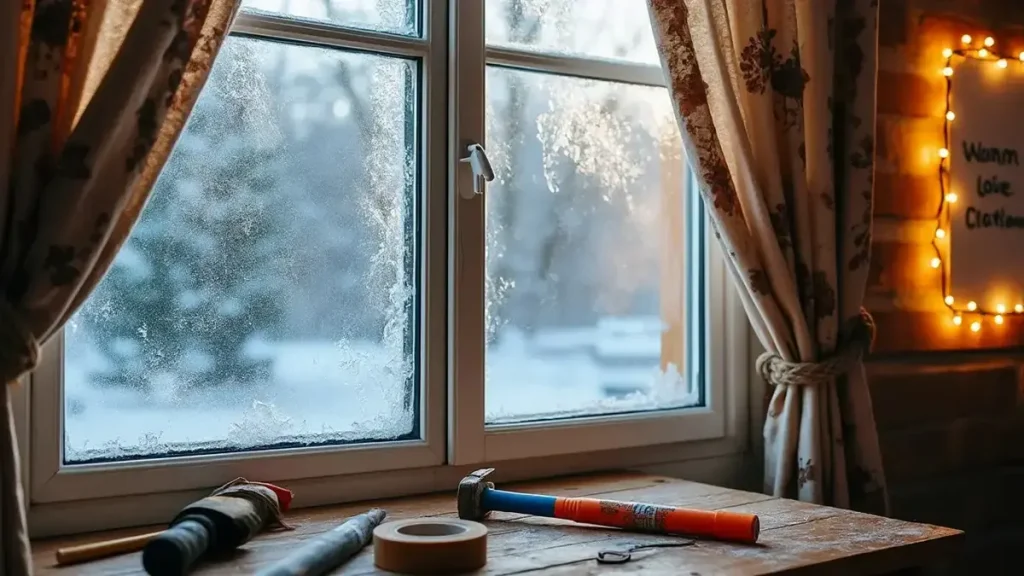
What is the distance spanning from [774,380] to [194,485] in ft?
3.20

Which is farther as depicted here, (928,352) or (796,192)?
(928,352)

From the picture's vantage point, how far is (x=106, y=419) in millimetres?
1408

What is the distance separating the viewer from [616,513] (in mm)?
1360

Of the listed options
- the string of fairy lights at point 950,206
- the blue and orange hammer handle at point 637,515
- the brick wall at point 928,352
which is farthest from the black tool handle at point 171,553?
the string of fairy lights at point 950,206

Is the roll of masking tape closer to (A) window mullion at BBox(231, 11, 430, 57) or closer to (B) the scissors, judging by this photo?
(B) the scissors

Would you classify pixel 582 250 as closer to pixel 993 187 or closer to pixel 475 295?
pixel 475 295

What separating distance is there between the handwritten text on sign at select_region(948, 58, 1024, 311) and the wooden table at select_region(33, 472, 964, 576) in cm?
84

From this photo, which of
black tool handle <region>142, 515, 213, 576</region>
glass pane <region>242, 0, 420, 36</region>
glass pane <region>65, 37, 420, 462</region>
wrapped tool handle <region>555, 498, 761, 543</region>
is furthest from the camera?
glass pane <region>242, 0, 420, 36</region>

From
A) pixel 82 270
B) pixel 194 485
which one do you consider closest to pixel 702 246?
pixel 194 485

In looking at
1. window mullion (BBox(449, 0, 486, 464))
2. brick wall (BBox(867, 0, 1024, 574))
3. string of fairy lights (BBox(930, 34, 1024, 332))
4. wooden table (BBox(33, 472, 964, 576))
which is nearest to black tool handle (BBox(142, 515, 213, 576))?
wooden table (BBox(33, 472, 964, 576))

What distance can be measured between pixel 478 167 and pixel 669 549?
26.3 inches

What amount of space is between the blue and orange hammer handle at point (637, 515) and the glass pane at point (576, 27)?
77 cm

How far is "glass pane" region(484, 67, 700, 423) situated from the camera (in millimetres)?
1761

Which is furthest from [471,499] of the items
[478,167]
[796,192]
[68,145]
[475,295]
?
[796,192]
